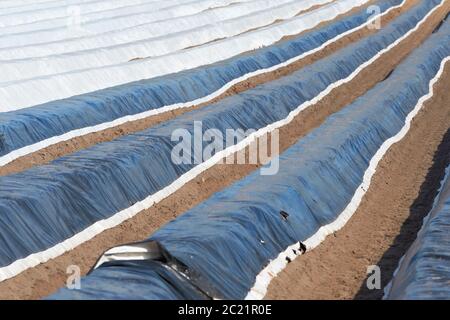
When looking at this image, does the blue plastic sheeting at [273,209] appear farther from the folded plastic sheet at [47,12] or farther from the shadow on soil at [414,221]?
the folded plastic sheet at [47,12]

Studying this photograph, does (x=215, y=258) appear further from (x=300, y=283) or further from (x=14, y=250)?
(x=14, y=250)

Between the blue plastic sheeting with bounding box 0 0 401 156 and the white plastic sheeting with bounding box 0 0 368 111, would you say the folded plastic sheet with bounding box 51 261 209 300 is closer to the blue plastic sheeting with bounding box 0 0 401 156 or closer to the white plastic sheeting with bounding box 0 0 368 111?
the blue plastic sheeting with bounding box 0 0 401 156

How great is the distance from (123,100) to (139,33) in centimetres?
1406

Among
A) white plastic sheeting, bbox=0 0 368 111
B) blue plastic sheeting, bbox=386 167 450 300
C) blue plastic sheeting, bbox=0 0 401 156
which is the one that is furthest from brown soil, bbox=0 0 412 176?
blue plastic sheeting, bbox=386 167 450 300

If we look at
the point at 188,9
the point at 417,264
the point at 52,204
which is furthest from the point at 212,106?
the point at 188,9

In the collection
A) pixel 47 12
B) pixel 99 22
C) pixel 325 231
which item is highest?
pixel 47 12

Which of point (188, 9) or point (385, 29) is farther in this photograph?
point (188, 9)

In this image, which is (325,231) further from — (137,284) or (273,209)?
(137,284)

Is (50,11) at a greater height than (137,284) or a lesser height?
greater

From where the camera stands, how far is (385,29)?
124 feet

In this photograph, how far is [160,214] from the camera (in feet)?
51.1

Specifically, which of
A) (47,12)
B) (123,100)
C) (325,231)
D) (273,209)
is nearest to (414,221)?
(325,231)

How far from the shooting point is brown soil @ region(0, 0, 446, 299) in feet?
39.4
